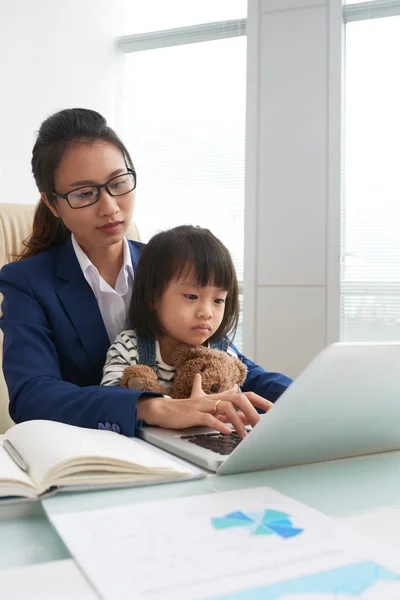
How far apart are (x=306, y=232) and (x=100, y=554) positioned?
8.83 ft

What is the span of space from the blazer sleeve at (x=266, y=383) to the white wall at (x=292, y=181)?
5.68 feet

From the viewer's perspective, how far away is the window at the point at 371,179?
9.96 feet

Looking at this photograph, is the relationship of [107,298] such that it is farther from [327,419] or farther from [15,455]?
[327,419]

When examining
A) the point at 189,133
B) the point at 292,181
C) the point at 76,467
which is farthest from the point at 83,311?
the point at 189,133

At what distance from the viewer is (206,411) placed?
95 cm

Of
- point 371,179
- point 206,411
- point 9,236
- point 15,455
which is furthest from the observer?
point 371,179

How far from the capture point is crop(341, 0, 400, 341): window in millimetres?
3037

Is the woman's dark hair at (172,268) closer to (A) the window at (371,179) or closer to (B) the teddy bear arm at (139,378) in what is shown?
(B) the teddy bear arm at (139,378)

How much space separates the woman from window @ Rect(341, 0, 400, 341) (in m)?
1.80

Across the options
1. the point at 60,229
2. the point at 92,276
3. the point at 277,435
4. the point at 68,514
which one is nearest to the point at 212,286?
the point at 92,276

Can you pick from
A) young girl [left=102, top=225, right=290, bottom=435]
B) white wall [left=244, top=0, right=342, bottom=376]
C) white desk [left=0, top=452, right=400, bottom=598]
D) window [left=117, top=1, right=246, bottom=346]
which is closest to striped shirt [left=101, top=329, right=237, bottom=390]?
young girl [left=102, top=225, right=290, bottom=435]

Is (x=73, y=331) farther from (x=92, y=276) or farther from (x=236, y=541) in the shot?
(x=236, y=541)

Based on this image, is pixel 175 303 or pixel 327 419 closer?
pixel 327 419

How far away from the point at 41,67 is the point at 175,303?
90.1 inches
